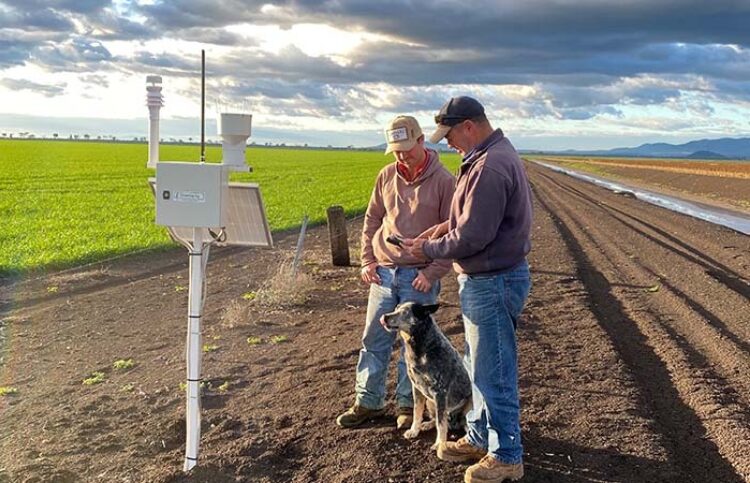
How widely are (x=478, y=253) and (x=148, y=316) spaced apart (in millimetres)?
6870

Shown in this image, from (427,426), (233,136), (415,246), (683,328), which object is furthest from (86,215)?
(415,246)

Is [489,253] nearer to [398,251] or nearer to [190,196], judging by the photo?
[398,251]

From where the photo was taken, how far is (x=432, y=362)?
5.15 meters

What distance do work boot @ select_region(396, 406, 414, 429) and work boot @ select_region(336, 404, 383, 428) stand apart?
0.19m

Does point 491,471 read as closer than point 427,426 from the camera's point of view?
Yes

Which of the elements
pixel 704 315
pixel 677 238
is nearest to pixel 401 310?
pixel 704 315

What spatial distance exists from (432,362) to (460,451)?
62 centimetres

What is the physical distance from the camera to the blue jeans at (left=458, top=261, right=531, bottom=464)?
14.6 ft

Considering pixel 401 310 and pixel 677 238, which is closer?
pixel 401 310

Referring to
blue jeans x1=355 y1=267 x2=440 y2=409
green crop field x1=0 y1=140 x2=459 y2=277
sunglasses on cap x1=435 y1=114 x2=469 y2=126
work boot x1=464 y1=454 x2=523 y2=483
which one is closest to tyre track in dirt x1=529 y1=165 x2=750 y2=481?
work boot x1=464 y1=454 x2=523 y2=483

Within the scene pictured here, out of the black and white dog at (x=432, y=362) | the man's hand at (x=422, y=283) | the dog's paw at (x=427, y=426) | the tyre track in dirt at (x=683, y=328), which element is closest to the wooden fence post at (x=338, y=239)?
the tyre track in dirt at (x=683, y=328)

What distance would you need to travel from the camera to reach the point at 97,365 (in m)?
8.00

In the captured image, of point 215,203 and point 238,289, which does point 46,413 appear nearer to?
point 215,203

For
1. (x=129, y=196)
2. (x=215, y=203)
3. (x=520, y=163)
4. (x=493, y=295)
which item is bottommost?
(x=129, y=196)
